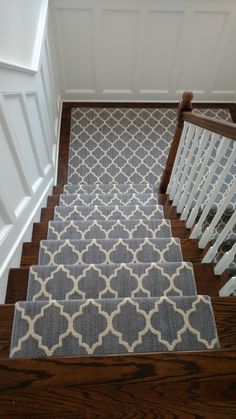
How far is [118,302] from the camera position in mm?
1144

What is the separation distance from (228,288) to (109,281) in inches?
21.0

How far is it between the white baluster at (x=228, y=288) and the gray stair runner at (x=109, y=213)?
0.89 metres

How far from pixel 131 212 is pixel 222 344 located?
3.99ft

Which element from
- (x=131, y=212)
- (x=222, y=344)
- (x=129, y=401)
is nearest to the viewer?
(x=129, y=401)

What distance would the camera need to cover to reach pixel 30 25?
77.1 inches

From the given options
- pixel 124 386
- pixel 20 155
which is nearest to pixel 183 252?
pixel 124 386

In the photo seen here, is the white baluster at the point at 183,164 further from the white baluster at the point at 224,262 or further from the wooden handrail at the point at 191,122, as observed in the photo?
the white baluster at the point at 224,262

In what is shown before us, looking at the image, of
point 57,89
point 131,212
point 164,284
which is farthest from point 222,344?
point 57,89

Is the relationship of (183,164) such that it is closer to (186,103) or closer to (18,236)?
(186,103)

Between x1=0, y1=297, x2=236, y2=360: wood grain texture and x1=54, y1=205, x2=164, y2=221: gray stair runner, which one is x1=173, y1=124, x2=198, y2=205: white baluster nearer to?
x1=54, y1=205, x2=164, y2=221: gray stair runner

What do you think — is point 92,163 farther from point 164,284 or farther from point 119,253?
point 164,284

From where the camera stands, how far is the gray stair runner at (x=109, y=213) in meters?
2.12

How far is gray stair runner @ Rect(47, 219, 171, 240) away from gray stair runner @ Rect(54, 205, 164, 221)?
0.73 ft

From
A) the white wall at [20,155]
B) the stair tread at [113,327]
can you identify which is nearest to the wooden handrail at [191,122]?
the stair tread at [113,327]
